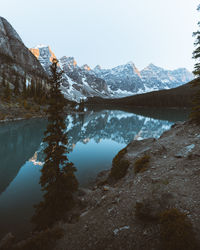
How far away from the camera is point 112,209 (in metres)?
8.09

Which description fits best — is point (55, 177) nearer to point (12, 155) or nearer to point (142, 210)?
point (142, 210)

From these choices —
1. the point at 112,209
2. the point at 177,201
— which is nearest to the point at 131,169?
the point at 112,209

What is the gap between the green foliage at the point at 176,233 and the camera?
4465 millimetres

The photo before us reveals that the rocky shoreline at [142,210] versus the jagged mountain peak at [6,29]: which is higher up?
the jagged mountain peak at [6,29]

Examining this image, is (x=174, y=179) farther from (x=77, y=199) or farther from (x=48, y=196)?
(x=48, y=196)

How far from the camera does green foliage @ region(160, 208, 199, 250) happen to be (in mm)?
4465

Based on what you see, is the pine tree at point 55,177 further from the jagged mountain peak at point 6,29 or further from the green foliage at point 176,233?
the jagged mountain peak at point 6,29

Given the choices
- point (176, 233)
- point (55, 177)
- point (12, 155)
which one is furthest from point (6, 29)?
point (176, 233)

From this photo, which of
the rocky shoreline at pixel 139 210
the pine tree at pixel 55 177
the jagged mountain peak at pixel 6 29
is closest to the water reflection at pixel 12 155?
the pine tree at pixel 55 177

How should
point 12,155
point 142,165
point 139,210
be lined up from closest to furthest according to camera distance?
point 139,210 → point 142,165 → point 12,155

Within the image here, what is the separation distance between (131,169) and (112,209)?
5923 millimetres

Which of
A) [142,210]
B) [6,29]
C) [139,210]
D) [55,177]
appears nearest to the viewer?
[142,210]

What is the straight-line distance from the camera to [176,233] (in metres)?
4.75

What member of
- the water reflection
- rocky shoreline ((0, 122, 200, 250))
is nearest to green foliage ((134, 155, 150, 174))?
rocky shoreline ((0, 122, 200, 250))
